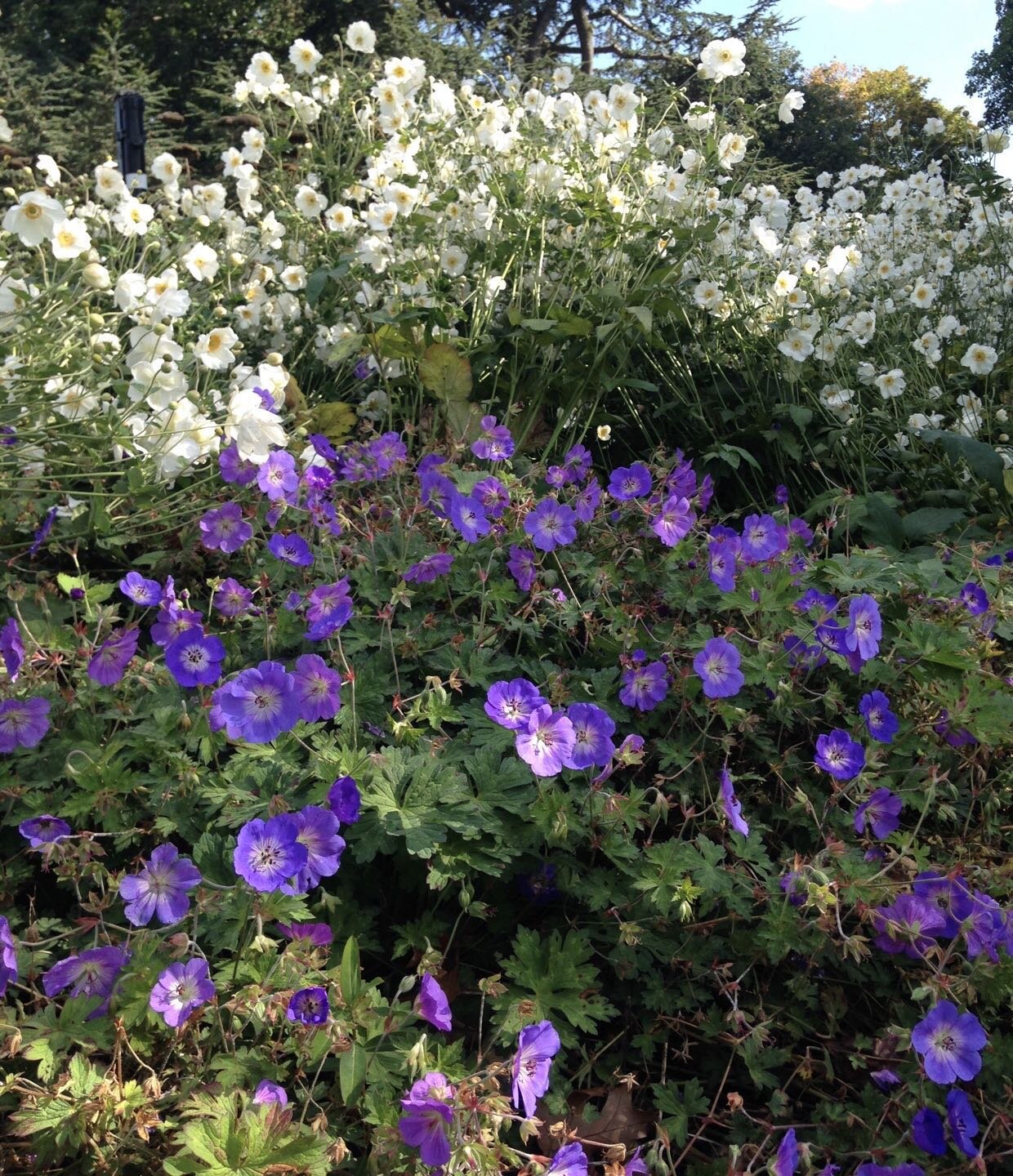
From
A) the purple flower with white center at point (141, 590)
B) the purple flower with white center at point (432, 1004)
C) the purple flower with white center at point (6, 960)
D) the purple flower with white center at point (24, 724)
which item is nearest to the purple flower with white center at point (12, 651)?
the purple flower with white center at point (24, 724)

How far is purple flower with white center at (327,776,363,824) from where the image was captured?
1259 millimetres

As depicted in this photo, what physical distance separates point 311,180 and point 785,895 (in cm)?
320

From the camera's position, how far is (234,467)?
2027mm

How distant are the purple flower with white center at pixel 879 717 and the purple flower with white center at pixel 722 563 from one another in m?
0.33

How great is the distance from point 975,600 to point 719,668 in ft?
1.99

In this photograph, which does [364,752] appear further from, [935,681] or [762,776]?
[935,681]

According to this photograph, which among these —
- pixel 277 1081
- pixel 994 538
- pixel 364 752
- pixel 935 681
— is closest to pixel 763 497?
pixel 994 538

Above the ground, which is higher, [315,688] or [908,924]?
[315,688]

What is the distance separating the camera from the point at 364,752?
4.73 ft

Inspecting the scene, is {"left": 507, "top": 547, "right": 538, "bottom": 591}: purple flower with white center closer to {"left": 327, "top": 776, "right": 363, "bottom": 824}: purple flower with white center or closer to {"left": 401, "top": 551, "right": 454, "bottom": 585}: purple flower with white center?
{"left": 401, "top": 551, "right": 454, "bottom": 585}: purple flower with white center

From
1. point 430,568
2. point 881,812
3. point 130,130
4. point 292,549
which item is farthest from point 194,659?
point 130,130

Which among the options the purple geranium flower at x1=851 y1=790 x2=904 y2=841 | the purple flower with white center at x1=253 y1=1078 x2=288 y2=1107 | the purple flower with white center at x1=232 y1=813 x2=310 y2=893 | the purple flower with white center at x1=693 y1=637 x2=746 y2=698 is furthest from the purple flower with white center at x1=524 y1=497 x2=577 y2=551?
the purple flower with white center at x1=253 y1=1078 x2=288 y2=1107

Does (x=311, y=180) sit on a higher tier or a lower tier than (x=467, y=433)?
higher

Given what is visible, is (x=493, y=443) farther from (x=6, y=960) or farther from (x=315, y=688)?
(x=6, y=960)
